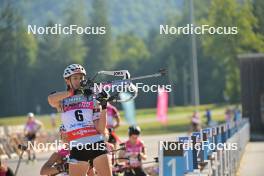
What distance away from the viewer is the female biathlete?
10328mm

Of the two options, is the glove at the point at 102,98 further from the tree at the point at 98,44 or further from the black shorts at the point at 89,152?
the tree at the point at 98,44

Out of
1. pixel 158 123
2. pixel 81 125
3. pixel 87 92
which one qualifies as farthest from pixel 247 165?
pixel 158 123

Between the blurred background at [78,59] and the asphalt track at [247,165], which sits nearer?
the asphalt track at [247,165]

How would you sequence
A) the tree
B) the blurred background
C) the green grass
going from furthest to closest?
the tree, the blurred background, the green grass

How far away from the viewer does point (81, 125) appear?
34.5 feet

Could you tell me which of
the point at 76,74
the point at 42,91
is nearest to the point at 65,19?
the point at 42,91

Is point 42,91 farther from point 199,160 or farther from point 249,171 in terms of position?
point 199,160

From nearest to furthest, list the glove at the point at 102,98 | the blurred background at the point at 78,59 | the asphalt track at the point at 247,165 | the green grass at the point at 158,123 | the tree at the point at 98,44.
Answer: the glove at the point at 102,98
the asphalt track at the point at 247,165
the green grass at the point at 158,123
the blurred background at the point at 78,59
the tree at the point at 98,44

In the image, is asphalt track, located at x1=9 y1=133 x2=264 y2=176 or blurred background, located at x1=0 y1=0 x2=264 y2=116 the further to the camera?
blurred background, located at x1=0 y1=0 x2=264 y2=116

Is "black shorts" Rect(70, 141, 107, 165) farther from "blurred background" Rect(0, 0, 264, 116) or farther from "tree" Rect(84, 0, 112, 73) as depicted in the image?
"tree" Rect(84, 0, 112, 73)

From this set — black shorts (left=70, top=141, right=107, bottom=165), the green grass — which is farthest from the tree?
black shorts (left=70, top=141, right=107, bottom=165)

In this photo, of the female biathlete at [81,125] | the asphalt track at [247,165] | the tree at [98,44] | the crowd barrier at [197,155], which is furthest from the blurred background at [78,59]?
the female biathlete at [81,125]

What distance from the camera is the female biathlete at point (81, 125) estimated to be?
33.9 feet

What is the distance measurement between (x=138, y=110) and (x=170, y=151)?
356 ft
